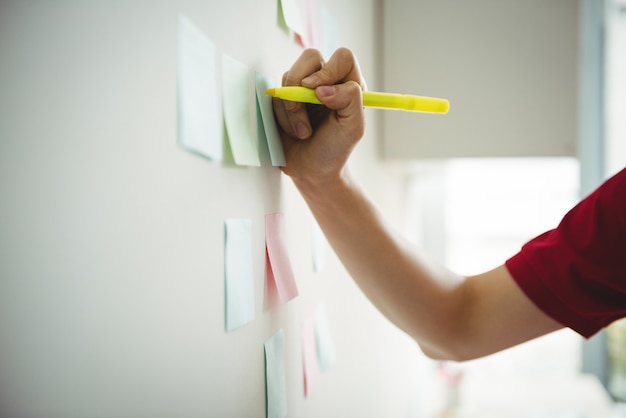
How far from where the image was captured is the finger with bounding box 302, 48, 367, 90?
0.49 meters

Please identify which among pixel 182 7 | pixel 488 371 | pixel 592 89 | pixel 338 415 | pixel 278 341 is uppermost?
pixel 592 89

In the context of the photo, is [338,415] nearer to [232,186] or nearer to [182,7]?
[232,186]

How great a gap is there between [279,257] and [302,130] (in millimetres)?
126

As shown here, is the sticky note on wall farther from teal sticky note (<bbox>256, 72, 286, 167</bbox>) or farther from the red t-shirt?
the red t-shirt

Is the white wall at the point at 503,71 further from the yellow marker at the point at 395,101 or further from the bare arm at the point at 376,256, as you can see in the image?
the yellow marker at the point at 395,101

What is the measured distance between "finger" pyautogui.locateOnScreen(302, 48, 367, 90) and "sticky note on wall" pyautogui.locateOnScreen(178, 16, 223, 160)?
0.11 meters

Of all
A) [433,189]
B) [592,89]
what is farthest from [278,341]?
[592,89]

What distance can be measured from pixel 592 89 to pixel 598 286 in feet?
5.67

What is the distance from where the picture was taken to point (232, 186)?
0.44 meters

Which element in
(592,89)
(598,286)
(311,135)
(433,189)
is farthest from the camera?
(433,189)

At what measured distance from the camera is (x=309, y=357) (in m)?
0.65

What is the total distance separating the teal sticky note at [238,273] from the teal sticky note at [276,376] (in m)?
0.07

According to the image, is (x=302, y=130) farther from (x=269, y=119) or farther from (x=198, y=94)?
(x=198, y=94)

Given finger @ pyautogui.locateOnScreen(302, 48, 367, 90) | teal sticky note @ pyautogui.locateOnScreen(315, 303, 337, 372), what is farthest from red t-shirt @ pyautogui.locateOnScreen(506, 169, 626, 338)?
finger @ pyautogui.locateOnScreen(302, 48, 367, 90)
